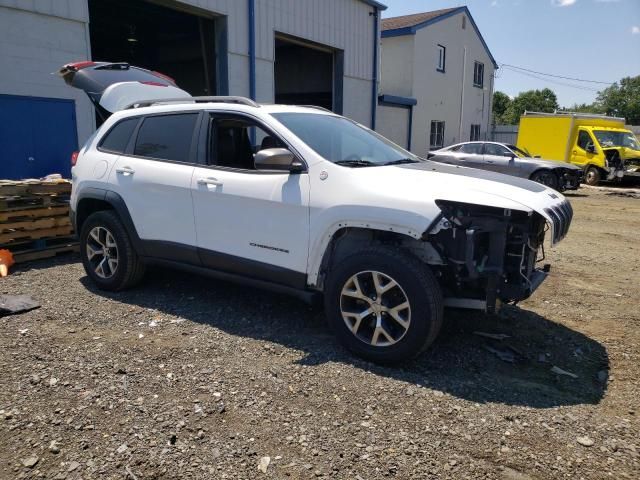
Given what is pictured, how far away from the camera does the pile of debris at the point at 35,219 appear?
245 inches

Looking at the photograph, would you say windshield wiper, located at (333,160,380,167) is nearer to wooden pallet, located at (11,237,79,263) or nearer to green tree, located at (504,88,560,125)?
wooden pallet, located at (11,237,79,263)

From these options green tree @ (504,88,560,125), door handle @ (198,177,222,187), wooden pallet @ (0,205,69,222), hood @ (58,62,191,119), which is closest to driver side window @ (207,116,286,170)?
door handle @ (198,177,222,187)

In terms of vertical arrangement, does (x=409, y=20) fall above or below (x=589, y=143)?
above

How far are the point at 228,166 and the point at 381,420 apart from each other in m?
2.60

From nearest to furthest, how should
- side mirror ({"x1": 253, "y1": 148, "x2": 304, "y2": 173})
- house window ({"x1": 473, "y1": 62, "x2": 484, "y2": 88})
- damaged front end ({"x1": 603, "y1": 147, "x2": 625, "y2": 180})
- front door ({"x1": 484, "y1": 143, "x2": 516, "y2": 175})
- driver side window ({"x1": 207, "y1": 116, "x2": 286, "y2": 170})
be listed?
side mirror ({"x1": 253, "y1": 148, "x2": 304, "y2": 173}), driver side window ({"x1": 207, "y1": 116, "x2": 286, "y2": 170}), front door ({"x1": 484, "y1": 143, "x2": 516, "y2": 175}), damaged front end ({"x1": 603, "y1": 147, "x2": 625, "y2": 180}), house window ({"x1": 473, "y1": 62, "x2": 484, "y2": 88})

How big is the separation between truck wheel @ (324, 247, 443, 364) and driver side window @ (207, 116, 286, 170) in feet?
4.54

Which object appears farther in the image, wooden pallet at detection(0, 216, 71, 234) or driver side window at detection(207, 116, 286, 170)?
wooden pallet at detection(0, 216, 71, 234)

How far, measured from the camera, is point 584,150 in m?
18.6

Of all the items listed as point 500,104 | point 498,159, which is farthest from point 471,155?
point 500,104

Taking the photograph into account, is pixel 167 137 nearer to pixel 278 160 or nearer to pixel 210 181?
pixel 210 181

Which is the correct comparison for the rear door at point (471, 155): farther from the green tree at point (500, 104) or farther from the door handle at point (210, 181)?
the green tree at point (500, 104)

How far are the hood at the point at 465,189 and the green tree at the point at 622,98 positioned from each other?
94.1 m

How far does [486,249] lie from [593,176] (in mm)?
17236

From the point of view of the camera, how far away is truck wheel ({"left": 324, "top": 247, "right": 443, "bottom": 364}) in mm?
3486
